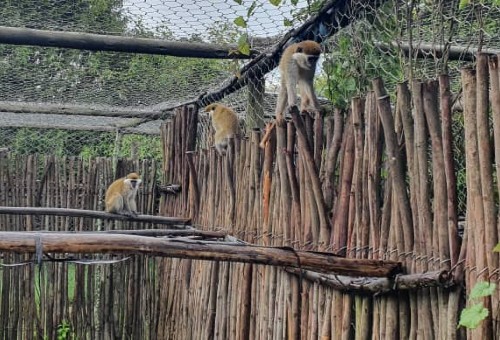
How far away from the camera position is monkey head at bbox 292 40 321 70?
3.74m

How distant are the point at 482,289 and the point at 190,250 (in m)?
1.08

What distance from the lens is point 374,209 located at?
7.88 ft

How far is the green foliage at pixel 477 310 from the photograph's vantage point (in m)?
1.65

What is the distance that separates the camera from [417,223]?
7.12 feet

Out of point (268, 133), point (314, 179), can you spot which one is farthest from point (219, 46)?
point (314, 179)

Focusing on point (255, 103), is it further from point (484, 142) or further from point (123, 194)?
point (484, 142)

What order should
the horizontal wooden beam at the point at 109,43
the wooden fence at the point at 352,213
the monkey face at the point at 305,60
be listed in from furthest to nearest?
the horizontal wooden beam at the point at 109,43 < the monkey face at the point at 305,60 < the wooden fence at the point at 352,213

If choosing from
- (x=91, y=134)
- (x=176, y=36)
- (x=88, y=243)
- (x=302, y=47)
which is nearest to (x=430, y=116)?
(x=88, y=243)

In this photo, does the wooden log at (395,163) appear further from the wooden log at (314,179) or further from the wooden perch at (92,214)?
the wooden perch at (92,214)

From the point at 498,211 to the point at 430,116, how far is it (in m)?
0.42

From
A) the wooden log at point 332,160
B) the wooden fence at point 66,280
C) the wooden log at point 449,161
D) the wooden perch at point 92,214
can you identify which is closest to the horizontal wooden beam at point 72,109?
the wooden fence at point 66,280

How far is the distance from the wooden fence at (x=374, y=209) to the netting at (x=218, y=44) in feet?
0.97

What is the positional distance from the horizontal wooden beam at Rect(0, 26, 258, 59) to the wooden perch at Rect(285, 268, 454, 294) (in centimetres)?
214

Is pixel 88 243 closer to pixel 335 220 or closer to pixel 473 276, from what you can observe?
pixel 335 220
